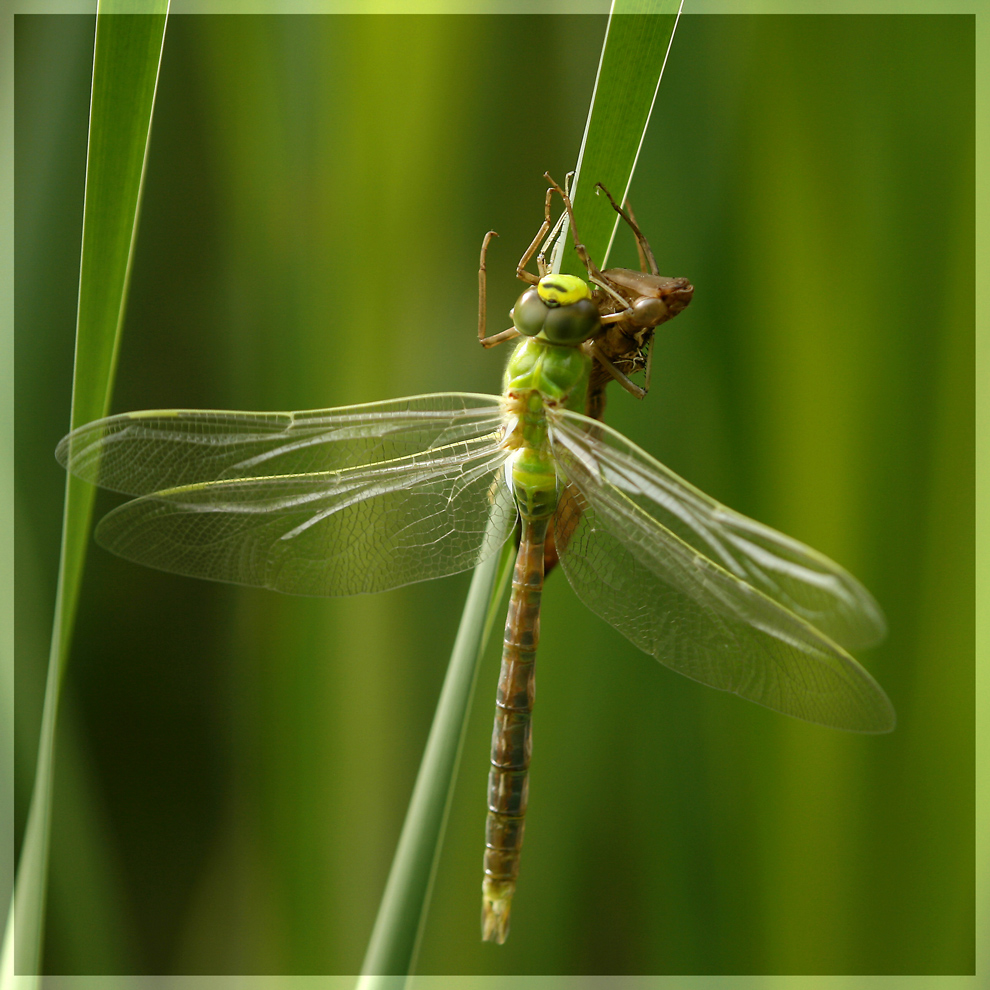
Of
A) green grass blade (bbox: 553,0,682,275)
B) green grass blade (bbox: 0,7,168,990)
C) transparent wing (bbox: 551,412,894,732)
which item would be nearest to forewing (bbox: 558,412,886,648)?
transparent wing (bbox: 551,412,894,732)

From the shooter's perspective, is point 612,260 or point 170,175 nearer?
point 612,260

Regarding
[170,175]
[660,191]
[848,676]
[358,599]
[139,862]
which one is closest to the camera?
[848,676]

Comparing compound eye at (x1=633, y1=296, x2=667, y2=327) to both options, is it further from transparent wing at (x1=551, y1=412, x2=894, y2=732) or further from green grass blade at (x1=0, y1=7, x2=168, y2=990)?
green grass blade at (x1=0, y1=7, x2=168, y2=990)

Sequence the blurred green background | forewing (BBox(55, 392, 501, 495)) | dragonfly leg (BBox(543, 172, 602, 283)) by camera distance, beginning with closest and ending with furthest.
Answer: dragonfly leg (BBox(543, 172, 602, 283)) < forewing (BBox(55, 392, 501, 495)) < the blurred green background

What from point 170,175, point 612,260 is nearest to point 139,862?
point 170,175

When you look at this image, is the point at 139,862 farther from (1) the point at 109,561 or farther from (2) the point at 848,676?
(2) the point at 848,676

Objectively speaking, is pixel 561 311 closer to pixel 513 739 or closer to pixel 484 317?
pixel 484 317

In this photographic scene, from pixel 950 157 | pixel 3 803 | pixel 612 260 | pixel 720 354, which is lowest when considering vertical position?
pixel 3 803

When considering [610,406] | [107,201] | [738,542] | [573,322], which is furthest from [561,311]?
[107,201]
